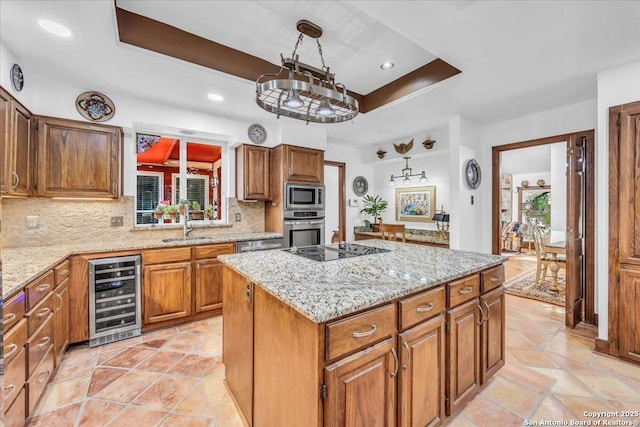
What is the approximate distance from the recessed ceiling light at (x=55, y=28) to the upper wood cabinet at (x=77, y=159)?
3.24 feet

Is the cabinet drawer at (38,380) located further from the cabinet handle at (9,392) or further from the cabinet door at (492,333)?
the cabinet door at (492,333)

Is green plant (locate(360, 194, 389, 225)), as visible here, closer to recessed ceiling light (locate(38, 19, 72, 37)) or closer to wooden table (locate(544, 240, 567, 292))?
wooden table (locate(544, 240, 567, 292))

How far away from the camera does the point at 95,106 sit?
301cm

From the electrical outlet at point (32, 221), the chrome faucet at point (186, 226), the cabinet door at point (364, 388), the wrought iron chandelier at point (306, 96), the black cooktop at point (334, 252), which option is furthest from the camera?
the chrome faucet at point (186, 226)

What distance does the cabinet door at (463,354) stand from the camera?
1.69m

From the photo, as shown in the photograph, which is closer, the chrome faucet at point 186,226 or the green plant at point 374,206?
the chrome faucet at point 186,226

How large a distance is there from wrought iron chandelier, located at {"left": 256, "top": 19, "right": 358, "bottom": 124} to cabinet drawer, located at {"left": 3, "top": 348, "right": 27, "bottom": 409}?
199 centimetres

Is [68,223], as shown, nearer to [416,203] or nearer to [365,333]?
[365,333]

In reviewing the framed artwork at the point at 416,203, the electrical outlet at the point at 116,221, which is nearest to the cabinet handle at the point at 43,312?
the electrical outlet at the point at 116,221

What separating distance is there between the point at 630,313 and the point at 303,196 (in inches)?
135

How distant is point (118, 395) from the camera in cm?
204

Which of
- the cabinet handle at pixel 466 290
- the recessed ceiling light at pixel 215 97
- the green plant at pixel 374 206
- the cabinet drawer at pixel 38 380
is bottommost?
the cabinet drawer at pixel 38 380

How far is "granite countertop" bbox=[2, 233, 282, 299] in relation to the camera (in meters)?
1.69

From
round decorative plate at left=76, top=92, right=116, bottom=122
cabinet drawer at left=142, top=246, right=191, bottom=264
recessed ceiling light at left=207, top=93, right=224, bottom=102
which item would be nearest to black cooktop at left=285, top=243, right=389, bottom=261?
cabinet drawer at left=142, top=246, right=191, bottom=264
